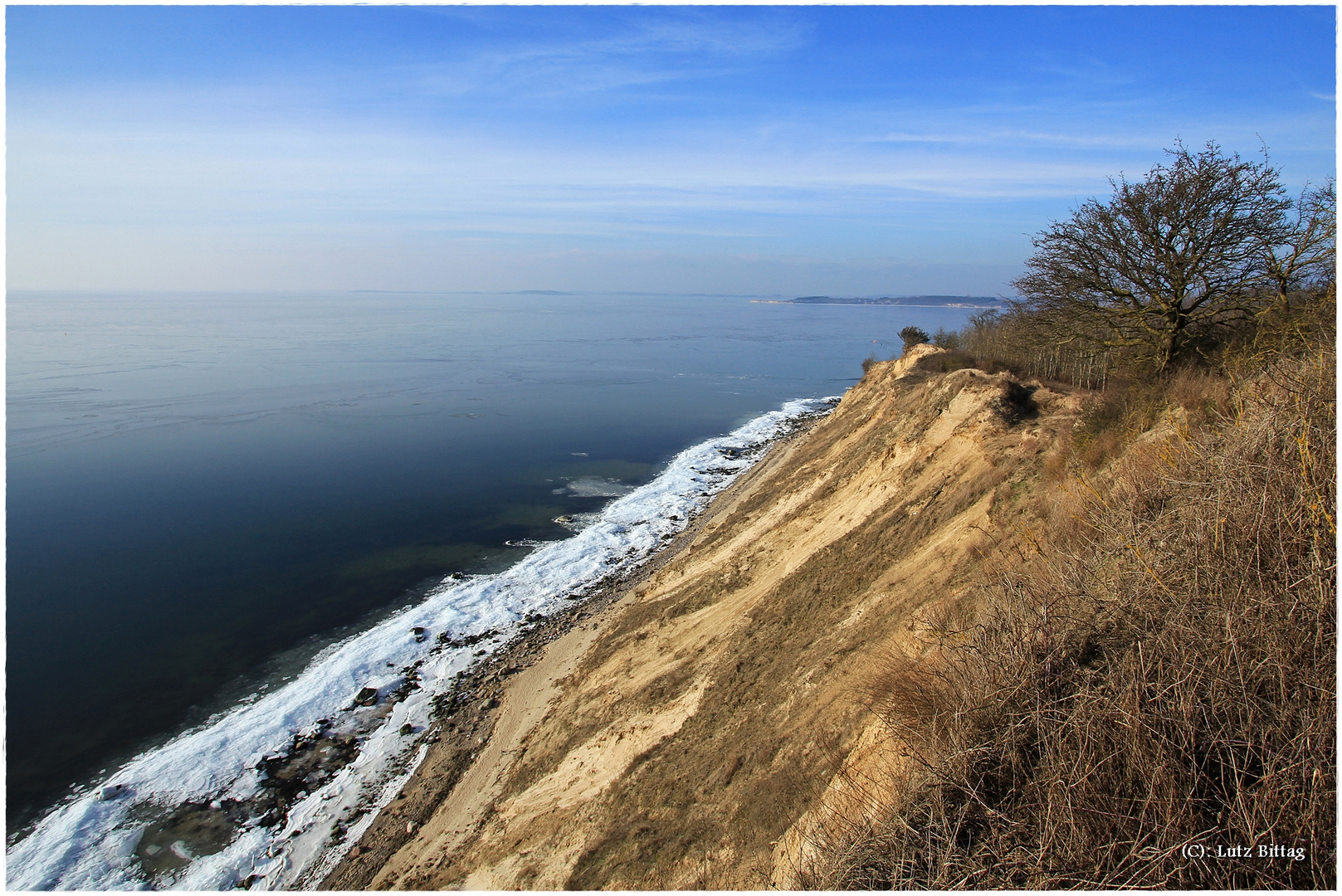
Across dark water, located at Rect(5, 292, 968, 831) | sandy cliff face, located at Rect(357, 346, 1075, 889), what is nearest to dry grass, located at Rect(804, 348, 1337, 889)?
sandy cliff face, located at Rect(357, 346, 1075, 889)

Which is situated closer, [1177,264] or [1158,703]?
[1158,703]

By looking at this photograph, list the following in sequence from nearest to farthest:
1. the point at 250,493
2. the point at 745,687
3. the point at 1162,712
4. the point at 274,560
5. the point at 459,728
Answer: the point at 1162,712 → the point at 745,687 → the point at 459,728 → the point at 274,560 → the point at 250,493

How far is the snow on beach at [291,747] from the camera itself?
42.1 ft

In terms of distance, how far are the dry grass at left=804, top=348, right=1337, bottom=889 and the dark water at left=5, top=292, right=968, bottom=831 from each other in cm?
1811

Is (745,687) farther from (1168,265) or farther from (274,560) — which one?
(274,560)

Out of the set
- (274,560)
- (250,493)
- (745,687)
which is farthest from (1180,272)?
(250,493)

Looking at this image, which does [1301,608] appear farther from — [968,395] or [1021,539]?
[968,395]

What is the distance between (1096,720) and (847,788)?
375cm

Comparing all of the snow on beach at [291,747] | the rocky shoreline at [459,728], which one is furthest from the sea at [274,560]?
the rocky shoreline at [459,728]

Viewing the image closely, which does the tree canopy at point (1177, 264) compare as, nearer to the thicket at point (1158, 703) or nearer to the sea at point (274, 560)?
the thicket at point (1158, 703)

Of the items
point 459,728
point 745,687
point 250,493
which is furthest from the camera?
point 250,493

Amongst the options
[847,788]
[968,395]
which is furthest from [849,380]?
[847,788]

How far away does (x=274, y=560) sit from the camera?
84.5 feet

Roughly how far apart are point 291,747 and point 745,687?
34.7 feet
